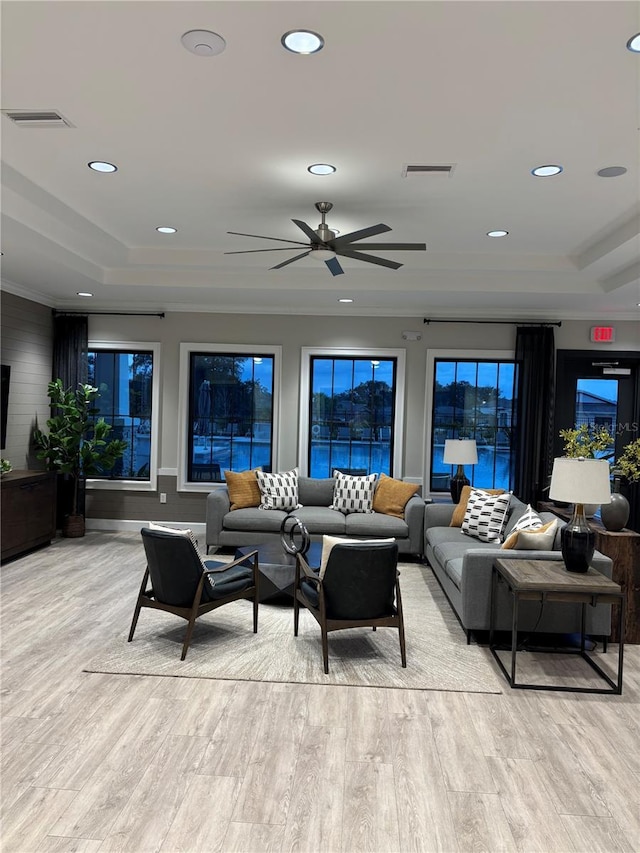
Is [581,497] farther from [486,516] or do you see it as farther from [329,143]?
[329,143]

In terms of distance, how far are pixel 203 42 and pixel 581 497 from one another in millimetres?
3134

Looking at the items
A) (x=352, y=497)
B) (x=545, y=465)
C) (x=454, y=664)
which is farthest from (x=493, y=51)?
(x=545, y=465)

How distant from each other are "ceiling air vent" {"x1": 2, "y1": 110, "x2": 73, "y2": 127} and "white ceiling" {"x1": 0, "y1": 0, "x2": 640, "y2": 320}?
2.3 inches

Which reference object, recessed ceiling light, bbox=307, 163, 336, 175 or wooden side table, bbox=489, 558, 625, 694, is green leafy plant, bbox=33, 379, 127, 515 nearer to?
recessed ceiling light, bbox=307, 163, 336, 175

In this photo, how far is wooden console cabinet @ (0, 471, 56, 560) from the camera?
5945 millimetres

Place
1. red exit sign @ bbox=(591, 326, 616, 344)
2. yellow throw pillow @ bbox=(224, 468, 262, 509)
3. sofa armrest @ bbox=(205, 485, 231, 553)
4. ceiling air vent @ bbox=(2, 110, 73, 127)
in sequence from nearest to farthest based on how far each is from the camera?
ceiling air vent @ bbox=(2, 110, 73, 127)
sofa armrest @ bbox=(205, 485, 231, 553)
yellow throw pillow @ bbox=(224, 468, 262, 509)
red exit sign @ bbox=(591, 326, 616, 344)

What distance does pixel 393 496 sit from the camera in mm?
6715

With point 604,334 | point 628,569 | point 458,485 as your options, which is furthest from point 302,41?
point 604,334

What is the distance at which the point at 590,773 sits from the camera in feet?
9.19

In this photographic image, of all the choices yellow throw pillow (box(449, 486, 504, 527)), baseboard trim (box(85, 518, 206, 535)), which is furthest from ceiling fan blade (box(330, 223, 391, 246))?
baseboard trim (box(85, 518, 206, 535))

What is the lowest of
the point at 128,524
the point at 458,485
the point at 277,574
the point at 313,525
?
the point at 128,524

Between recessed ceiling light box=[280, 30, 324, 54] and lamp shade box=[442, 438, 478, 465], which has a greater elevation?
recessed ceiling light box=[280, 30, 324, 54]

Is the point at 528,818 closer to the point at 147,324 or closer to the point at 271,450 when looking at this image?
the point at 271,450

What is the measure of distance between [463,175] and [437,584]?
11.4 feet
